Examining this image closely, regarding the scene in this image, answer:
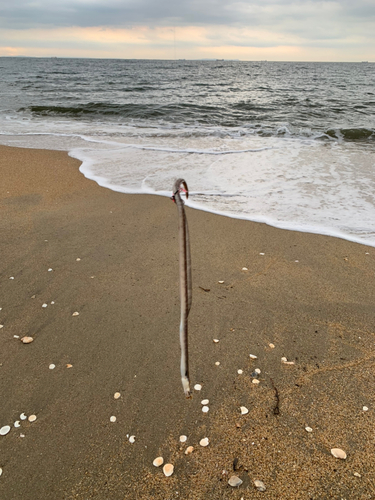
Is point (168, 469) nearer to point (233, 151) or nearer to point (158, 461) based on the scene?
point (158, 461)

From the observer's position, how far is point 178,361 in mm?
2352

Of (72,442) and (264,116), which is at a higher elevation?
(264,116)

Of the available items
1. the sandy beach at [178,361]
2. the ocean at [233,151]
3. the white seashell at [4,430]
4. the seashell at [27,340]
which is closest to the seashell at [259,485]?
the sandy beach at [178,361]

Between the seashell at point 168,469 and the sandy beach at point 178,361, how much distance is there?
2 centimetres

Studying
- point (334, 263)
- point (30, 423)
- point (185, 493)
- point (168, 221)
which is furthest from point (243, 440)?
point (168, 221)

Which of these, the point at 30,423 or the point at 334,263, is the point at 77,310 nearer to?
the point at 30,423

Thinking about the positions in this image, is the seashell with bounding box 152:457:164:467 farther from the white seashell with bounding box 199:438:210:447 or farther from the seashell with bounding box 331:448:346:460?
the seashell with bounding box 331:448:346:460

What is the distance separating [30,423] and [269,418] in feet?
4.66

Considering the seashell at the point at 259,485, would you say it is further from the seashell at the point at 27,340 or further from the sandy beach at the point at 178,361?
the seashell at the point at 27,340

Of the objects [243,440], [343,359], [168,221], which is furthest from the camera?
[168,221]

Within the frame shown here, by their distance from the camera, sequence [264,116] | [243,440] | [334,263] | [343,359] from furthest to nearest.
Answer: [264,116], [334,263], [343,359], [243,440]

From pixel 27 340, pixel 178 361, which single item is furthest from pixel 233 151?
pixel 27 340

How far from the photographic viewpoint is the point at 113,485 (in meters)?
1.67

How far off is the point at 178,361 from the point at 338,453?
1.10 m
